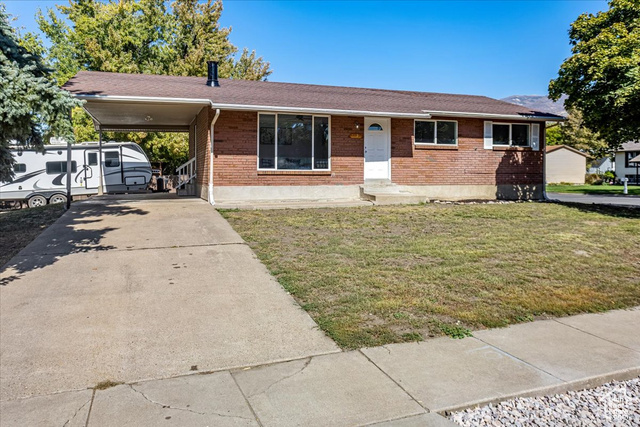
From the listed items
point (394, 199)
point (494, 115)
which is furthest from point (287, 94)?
point (494, 115)

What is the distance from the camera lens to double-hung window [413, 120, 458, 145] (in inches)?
650

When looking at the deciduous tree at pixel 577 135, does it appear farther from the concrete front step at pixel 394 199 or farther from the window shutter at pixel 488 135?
the concrete front step at pixel 394 199

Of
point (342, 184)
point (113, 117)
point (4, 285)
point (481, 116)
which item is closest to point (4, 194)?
point (113, 117)

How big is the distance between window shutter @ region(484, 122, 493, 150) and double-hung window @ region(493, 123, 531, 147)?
0.28 meters

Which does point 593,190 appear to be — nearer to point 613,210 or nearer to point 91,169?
point 613,210

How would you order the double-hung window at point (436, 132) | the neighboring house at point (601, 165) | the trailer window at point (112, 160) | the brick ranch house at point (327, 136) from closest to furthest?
the brick ranch house at point (327, 136) → the double-hung window at point (436, 132) → the trailer window at point (112, 160) → the neighboring house at point (601, 165)

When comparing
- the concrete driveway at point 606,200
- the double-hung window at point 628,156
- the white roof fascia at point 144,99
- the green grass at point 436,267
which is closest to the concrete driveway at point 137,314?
the green grass at point 436,267

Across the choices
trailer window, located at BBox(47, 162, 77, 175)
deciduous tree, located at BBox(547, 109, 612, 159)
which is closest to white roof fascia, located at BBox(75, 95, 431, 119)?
trailer window, located at BBox(47, 162, 77, 175)

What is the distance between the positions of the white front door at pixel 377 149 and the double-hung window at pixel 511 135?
4631 millimetres

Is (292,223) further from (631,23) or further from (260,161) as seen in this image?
(631,23)

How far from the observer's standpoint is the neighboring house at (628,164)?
43.0 metres

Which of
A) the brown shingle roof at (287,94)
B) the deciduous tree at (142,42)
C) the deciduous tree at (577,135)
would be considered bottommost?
the brown shingle roof at (287,94)

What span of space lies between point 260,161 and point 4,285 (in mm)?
9181

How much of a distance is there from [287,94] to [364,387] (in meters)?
13.9
